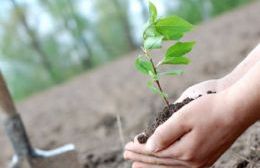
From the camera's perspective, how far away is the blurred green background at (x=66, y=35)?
858 cm

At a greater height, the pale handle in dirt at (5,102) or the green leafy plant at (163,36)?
the green leafy plant at (163,36)

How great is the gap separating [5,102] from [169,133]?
51.4 inches

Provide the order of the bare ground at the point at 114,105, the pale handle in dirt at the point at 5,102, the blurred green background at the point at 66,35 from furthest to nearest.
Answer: the blurred green background at the point at 66,35, the bare ground at the point at 114,105, the pale handle in dirt at the point at 5,102

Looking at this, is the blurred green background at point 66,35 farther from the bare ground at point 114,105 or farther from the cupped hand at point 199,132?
the cupped hand at point 199,132

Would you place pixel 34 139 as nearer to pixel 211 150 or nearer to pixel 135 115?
pixel 135 115

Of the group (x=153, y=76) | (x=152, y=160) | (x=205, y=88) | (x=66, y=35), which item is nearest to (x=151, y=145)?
(x=152, y=160)

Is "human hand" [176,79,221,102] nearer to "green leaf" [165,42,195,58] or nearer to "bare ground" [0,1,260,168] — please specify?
"green leaf" [165,42,195,58]

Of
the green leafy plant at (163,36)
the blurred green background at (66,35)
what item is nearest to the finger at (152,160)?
the green leafy plant at (163,36)

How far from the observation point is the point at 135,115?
3.43m

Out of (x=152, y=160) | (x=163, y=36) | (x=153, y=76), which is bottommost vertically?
(x=152, y=160)

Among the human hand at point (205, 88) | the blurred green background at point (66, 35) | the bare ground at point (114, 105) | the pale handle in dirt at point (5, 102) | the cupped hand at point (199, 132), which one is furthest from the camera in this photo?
the blurred green background at point (66, 35)

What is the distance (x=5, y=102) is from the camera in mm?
2236

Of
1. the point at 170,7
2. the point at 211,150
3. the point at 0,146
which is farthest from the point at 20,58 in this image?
the point at 211,150

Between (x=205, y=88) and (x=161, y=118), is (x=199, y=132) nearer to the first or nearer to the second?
(x=161, y=118)
